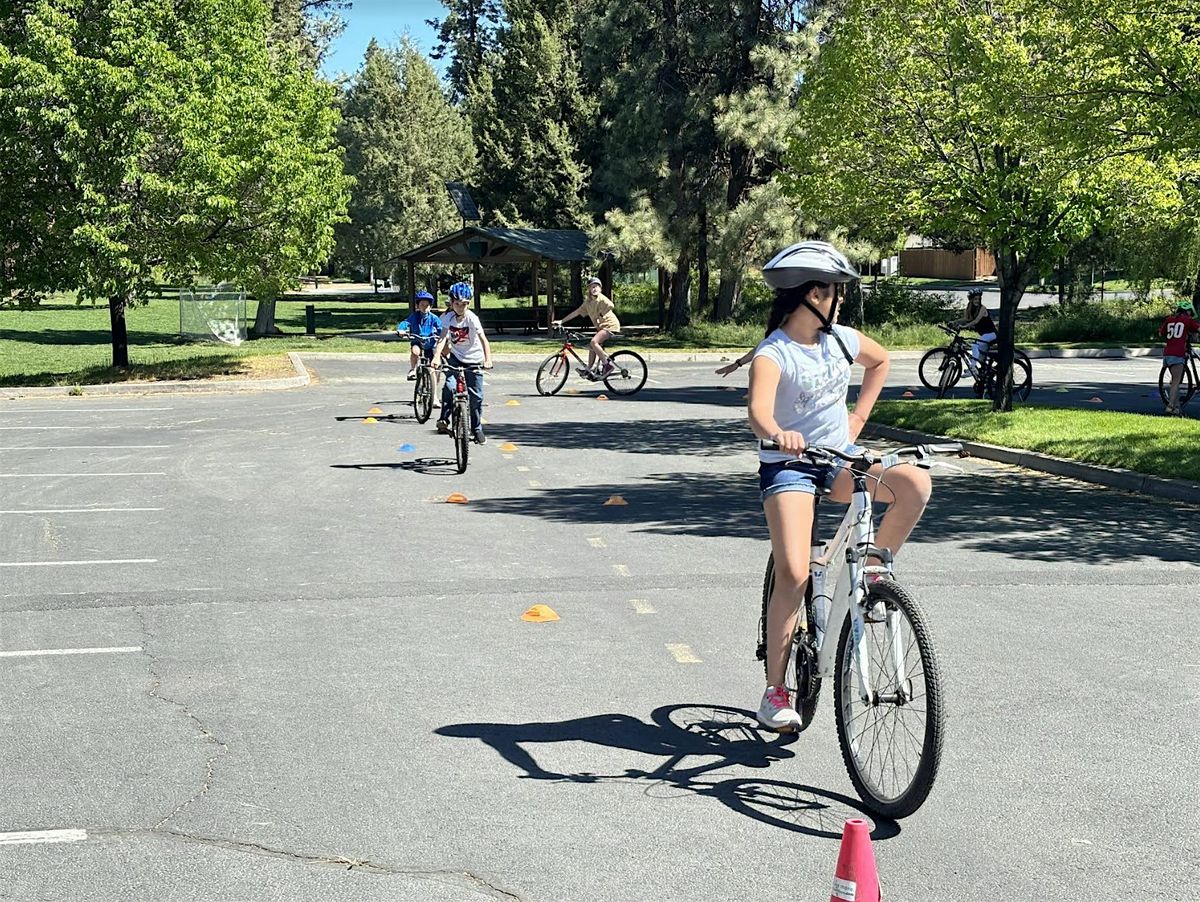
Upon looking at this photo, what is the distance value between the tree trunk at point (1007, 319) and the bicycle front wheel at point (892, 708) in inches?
588

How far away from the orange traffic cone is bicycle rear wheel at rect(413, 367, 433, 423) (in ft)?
55.2

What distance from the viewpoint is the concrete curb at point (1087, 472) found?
13578mm

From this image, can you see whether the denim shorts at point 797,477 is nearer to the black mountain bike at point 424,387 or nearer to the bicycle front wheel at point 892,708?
the bicycle front wheel at point 892,708

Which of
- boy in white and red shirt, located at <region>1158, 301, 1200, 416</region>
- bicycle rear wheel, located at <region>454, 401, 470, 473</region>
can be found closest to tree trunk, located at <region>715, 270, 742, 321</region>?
boy in white and red shirt, located at <region>1158, 301, 1200, 416</region>

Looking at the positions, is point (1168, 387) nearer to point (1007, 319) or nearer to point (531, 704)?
point (1007, 319)

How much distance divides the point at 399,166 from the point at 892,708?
5990 cm

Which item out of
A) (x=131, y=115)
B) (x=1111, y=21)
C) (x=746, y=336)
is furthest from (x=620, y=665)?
(x=746, y=336)

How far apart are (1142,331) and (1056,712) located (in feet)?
124

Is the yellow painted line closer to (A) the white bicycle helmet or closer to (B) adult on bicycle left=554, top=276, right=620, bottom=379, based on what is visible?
(A) the white bicycle helmet

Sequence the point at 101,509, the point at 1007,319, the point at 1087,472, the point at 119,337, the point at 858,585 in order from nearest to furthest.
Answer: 1. the point at 858,585
2. the point at 101,509
3. the point at 1087,472
4. the point at 1007,319
5. the point at 119,337

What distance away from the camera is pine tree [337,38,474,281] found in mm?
62625

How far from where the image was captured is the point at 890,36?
807 inches

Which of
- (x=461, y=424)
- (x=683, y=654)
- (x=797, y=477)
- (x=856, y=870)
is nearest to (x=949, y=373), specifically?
(x=461, y=424)

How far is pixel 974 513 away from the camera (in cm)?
1257
